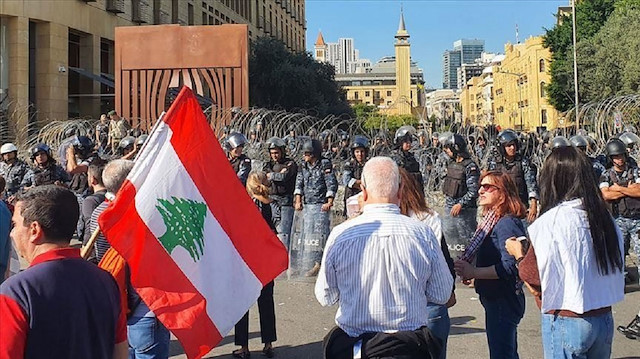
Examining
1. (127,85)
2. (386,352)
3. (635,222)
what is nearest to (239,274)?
(386,352)

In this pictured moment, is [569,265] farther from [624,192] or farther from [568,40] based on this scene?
[568,40]

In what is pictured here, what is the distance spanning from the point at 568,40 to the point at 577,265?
147 ft

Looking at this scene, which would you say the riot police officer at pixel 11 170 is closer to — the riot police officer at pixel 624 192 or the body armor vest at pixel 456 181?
the body armor vest at pixel 456 181

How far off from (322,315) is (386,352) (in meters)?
3.88

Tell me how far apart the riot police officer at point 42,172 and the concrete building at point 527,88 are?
57136 mm

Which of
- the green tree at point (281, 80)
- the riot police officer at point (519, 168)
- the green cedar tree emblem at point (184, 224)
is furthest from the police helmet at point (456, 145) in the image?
the green tree at point (281, 80)

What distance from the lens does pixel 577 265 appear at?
2.92 metres

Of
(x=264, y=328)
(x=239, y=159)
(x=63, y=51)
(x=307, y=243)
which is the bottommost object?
(x=264, y=328)

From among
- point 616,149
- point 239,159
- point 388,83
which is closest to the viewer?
point 616,149

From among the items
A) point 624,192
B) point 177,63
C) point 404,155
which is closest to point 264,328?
point 624,192

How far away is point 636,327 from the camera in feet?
18.0

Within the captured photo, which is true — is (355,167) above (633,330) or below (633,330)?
above

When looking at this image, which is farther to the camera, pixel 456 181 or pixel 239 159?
pixel 239 159

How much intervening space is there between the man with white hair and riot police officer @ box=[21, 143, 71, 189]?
22.9ft
